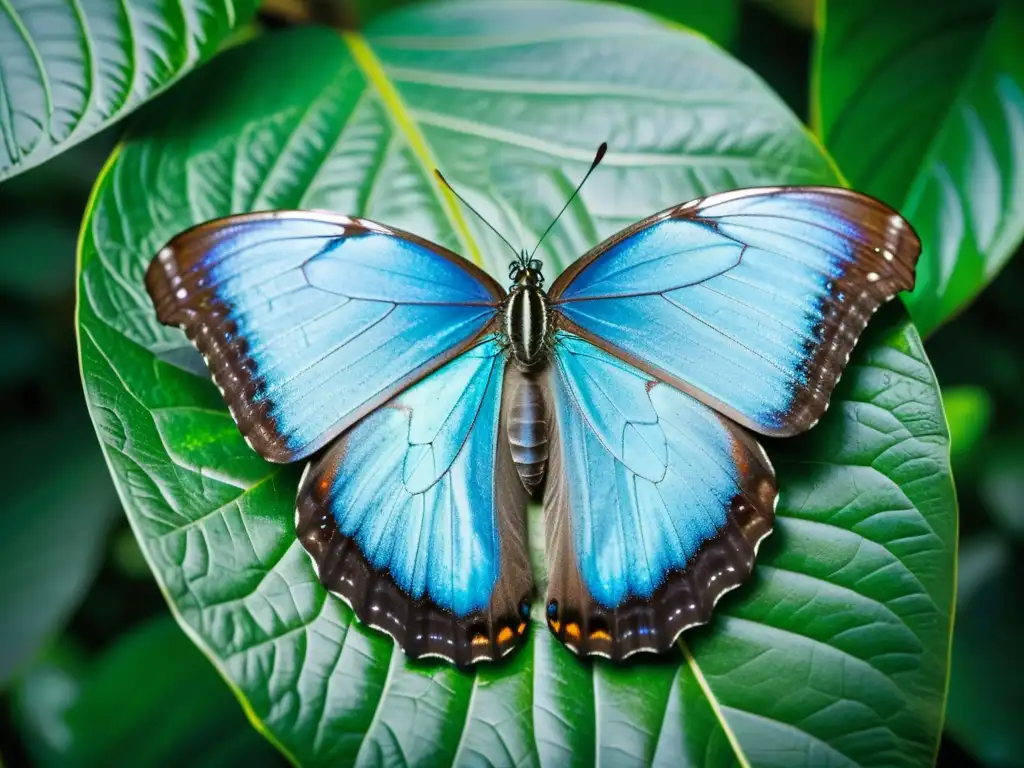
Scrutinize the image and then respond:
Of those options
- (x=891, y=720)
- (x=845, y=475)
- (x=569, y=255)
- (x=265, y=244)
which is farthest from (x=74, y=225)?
(x=891, y=720)

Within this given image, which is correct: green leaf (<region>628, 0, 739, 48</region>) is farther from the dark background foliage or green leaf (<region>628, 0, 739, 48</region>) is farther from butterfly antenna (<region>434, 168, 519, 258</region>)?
butterfly antenna (<region>434, 168, 519, 258</region>)

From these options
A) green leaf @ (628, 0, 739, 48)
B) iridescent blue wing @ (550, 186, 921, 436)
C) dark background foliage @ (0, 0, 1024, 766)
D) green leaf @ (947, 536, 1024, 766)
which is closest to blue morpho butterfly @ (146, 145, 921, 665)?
iridescent blue wing @ (550, 186, 921, 436)

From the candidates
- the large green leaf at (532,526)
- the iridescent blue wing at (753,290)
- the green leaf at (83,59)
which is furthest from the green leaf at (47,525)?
the iridescent blue wing at (753,290)

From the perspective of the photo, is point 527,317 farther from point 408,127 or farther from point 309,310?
point 408,127

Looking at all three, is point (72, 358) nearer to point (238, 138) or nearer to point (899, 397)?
point (238, 138)

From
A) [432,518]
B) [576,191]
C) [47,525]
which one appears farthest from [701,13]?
[47,525]
